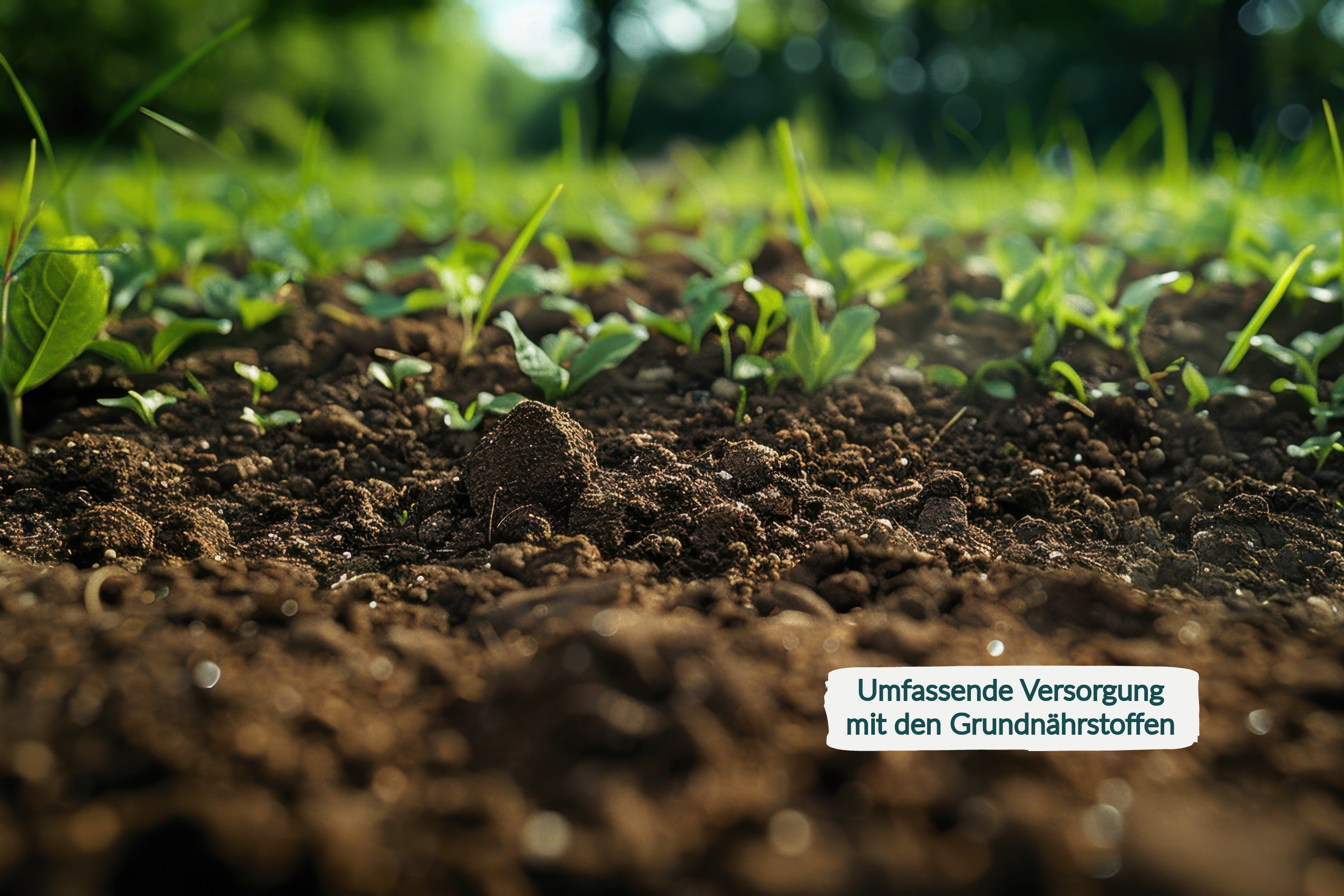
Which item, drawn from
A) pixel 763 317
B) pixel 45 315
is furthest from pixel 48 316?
pixel 763 317

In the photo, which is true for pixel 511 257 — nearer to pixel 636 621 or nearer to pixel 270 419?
pixel 270 419

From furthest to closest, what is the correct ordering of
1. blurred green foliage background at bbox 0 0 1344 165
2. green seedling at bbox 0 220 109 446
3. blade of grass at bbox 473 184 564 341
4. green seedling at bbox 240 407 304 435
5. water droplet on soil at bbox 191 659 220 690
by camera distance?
blurred green foliage background at bbox 0 0 1344 165 < blade of grass at bbox 473 184 564 341 < green seedling at bbox 240 407 304 435 < green seedling at bbox 0 220 109 446 < water droplet on soil at bbox 191 659 220 690

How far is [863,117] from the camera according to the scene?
1809cm

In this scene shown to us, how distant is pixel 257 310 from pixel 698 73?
40.9 ft

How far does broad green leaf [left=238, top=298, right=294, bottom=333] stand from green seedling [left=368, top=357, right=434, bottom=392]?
273 mm

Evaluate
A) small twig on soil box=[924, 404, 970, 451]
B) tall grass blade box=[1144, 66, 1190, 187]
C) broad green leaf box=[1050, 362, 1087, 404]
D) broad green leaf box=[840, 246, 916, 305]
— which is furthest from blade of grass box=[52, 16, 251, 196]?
tall grass blade box=[1144, 66, 1190, 187]

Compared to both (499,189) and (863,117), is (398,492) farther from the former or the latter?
(863,117)

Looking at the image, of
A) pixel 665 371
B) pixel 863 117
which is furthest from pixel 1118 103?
pixel 665 371

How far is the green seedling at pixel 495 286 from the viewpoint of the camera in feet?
4.65

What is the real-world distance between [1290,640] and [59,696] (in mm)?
1152

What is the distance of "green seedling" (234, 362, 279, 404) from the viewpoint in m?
1.35

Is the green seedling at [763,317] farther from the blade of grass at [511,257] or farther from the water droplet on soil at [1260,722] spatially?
the water droplet on soil at [1260,722]

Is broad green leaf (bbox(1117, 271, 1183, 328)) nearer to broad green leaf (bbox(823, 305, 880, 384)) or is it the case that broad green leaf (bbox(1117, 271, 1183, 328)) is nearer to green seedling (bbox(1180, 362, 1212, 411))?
green seedling (bbox(1180, 362, 1212, 411))

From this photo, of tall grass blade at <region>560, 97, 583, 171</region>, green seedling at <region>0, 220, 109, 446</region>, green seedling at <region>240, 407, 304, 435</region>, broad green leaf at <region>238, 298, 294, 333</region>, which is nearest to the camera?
green seedling at <region>0, 220, 109, 446</region>
